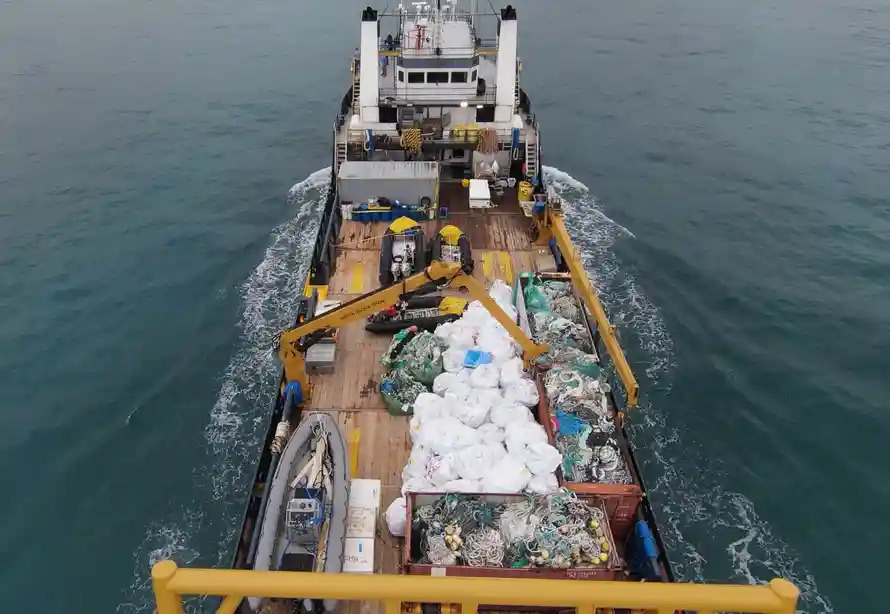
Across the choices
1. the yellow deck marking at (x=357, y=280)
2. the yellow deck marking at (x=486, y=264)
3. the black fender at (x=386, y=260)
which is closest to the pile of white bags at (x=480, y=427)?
the black fender at (x=386, y=260)

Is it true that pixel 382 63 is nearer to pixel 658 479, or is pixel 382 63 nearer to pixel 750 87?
pixel 658 479

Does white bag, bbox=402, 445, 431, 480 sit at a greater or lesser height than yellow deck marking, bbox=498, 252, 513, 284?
lesser

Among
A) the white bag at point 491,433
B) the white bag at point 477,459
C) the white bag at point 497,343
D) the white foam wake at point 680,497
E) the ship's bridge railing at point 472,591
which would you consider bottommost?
the white foam wake at point 680,497

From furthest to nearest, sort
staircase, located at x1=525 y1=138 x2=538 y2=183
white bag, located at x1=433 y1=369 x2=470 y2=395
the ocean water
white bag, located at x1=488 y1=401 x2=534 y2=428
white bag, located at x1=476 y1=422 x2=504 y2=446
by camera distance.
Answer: staircase, located at x1=525 y1=138 x2=538 y2=183 → the ocean water → white bag, located at x1=433 y1=369 x2=470 y2=395 → white bag, located at x1=488 y1=401 x2=534 y2=428 → white bag, located at x1=476 y1=422 x2=504 y2=446

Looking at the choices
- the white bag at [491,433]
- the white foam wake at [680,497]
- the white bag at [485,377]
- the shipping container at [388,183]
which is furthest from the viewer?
the shipping container at [388,183]

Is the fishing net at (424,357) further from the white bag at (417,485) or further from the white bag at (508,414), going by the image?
the white bag at (417,485)

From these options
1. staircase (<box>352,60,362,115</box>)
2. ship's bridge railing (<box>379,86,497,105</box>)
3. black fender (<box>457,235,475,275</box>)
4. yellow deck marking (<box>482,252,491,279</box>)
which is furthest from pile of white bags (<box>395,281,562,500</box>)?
staircase (<box>352,60,362,115</box>)

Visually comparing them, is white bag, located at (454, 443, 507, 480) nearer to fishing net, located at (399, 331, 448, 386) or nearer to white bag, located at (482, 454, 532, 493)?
white bag, located at (482, 454, 532, 493)
